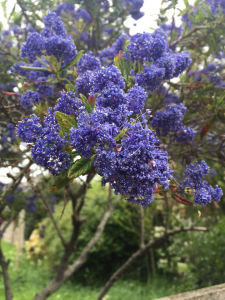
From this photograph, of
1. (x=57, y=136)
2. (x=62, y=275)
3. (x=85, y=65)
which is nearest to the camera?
(x=57, y=136)

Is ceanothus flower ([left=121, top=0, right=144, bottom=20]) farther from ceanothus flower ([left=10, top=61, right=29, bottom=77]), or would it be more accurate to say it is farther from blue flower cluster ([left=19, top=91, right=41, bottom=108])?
blue flower cluster ([left=19, top=91, right=41, bottom=108])

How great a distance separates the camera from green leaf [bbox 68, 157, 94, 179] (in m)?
1.17

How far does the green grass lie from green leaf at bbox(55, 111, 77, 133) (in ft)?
15.1

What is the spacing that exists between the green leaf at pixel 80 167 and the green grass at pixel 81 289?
4.53 meters

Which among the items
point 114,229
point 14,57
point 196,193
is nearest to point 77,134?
point 196,193

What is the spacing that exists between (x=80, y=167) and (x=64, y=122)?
194 mm

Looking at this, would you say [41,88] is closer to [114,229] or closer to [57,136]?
[57,136]

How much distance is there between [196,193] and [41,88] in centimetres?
123

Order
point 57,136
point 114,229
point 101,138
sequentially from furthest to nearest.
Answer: point 114,229 < point 57,136 < point 101,138

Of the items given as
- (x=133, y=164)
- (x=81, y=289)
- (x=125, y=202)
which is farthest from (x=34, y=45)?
(x=81, y=289)

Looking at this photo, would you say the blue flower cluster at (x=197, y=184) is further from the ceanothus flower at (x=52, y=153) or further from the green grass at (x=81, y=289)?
the green grass at (x=81, y=289)

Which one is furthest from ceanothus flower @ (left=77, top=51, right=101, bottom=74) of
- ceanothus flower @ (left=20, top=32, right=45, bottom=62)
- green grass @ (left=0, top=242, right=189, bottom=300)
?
green grass @ (left=0, top=242, right=189, bottom=300)

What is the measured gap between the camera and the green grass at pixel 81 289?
5.48 meters

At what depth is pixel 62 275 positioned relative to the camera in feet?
10.6
